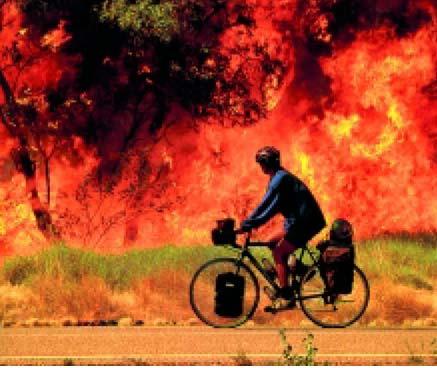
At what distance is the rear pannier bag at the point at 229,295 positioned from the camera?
10633 millimetres

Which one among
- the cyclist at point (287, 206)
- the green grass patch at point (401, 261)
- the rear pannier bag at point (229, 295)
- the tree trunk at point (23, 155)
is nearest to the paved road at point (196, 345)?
the rear pannier bag at point (229, 295)

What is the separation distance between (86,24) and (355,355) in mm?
9829

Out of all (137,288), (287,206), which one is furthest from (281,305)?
(137,288)

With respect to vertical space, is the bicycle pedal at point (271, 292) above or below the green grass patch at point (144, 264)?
below

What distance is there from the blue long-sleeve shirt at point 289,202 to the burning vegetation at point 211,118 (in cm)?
803

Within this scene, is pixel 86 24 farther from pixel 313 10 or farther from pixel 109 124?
pixel 313 10

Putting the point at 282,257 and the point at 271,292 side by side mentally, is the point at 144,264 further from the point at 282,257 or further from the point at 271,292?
the point at 282,257

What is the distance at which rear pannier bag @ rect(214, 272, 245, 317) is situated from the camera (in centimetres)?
1063

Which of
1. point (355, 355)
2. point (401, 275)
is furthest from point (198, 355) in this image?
point (401, 275)

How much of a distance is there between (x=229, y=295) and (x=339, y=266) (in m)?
1.00

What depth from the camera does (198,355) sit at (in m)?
9.88

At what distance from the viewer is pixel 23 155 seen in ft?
61.8

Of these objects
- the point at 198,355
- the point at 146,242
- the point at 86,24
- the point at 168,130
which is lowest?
the point at 198,355

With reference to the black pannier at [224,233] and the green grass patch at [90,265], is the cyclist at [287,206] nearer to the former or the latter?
the black pannier at [224,233]
